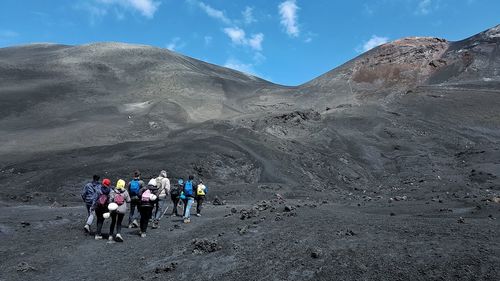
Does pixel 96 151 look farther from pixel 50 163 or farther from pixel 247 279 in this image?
pixel 247 279

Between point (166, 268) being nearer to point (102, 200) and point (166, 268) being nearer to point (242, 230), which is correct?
point (242, 230)

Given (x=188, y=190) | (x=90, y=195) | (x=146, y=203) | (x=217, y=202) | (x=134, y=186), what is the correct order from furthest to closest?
(x=217, y=202)
(x=188, y=190)
(x=134, y=186)
(x=90, y=195)
(x=146, y=203)

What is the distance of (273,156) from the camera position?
A: 101ft

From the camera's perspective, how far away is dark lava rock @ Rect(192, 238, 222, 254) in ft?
33.3

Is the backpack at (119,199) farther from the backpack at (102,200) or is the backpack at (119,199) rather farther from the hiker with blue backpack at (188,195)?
the hiker with blue backpack at (188,195)

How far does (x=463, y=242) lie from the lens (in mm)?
9141

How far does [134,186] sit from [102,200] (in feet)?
3.94

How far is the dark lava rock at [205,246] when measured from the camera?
10156 millimetres

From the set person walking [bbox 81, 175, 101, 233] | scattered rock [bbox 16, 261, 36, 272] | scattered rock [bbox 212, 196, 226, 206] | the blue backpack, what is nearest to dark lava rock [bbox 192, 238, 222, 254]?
scattered rock [bbox 16, 261, 36, 272]

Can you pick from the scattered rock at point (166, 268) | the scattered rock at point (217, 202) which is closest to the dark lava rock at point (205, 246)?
the scattered rock at point (166, 268)

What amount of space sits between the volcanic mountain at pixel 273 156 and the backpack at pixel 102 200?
1.01 metres

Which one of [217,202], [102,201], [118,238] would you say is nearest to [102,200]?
[102,201]

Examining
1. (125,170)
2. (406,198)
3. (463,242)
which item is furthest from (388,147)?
(463,242)

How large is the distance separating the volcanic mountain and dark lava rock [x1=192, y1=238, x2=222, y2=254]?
0.18 meters
